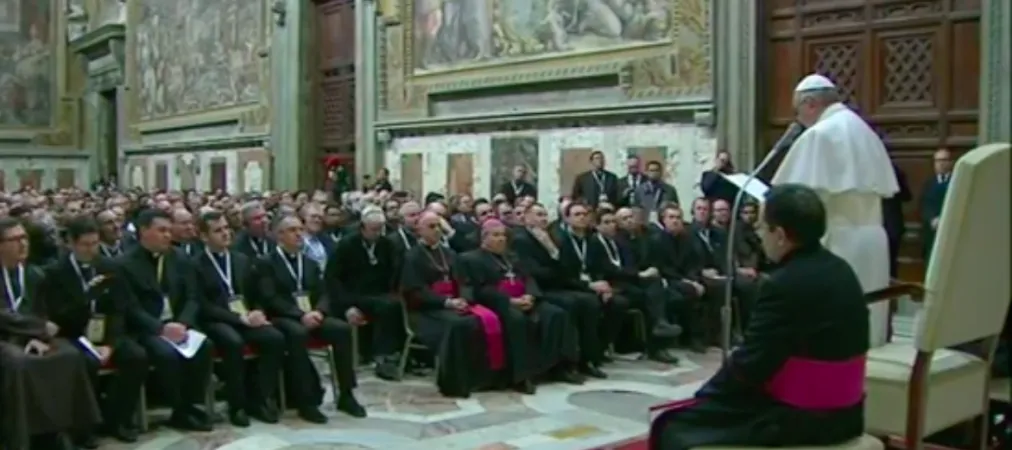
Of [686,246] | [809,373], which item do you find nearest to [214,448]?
[809,373]

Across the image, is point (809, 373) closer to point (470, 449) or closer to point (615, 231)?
point (470, 449)

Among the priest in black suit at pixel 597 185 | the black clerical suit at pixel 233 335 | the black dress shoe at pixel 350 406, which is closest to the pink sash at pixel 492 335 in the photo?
the black dress shoe at pixel 350 406

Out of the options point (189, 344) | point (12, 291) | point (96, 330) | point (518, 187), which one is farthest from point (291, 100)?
point (12, 291)

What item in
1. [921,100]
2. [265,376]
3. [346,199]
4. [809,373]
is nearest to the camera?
[809,373]

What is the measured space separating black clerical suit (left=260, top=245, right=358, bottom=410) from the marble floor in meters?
0.23

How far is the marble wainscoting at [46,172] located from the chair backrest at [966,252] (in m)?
29.1

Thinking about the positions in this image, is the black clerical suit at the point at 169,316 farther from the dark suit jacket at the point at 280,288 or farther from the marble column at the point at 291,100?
the marble column at the point at 291,100

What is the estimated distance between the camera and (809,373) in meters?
3.66

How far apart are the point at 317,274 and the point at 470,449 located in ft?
8.01

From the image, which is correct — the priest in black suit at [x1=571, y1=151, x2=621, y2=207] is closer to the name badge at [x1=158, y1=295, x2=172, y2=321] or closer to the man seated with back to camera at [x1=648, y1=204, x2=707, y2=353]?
the man seated with back to camera at [x1=648, y1=204, x2=707, y2=353]

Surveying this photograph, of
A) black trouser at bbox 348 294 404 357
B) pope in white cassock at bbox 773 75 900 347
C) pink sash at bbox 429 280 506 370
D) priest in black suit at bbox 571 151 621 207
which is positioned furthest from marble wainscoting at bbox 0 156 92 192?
pope in white cassock at bbox 773 75 900 347

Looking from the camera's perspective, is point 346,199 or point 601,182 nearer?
point 601,182

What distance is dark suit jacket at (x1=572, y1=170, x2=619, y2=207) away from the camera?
489 inches

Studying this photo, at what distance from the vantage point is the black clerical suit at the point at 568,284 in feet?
27.2
